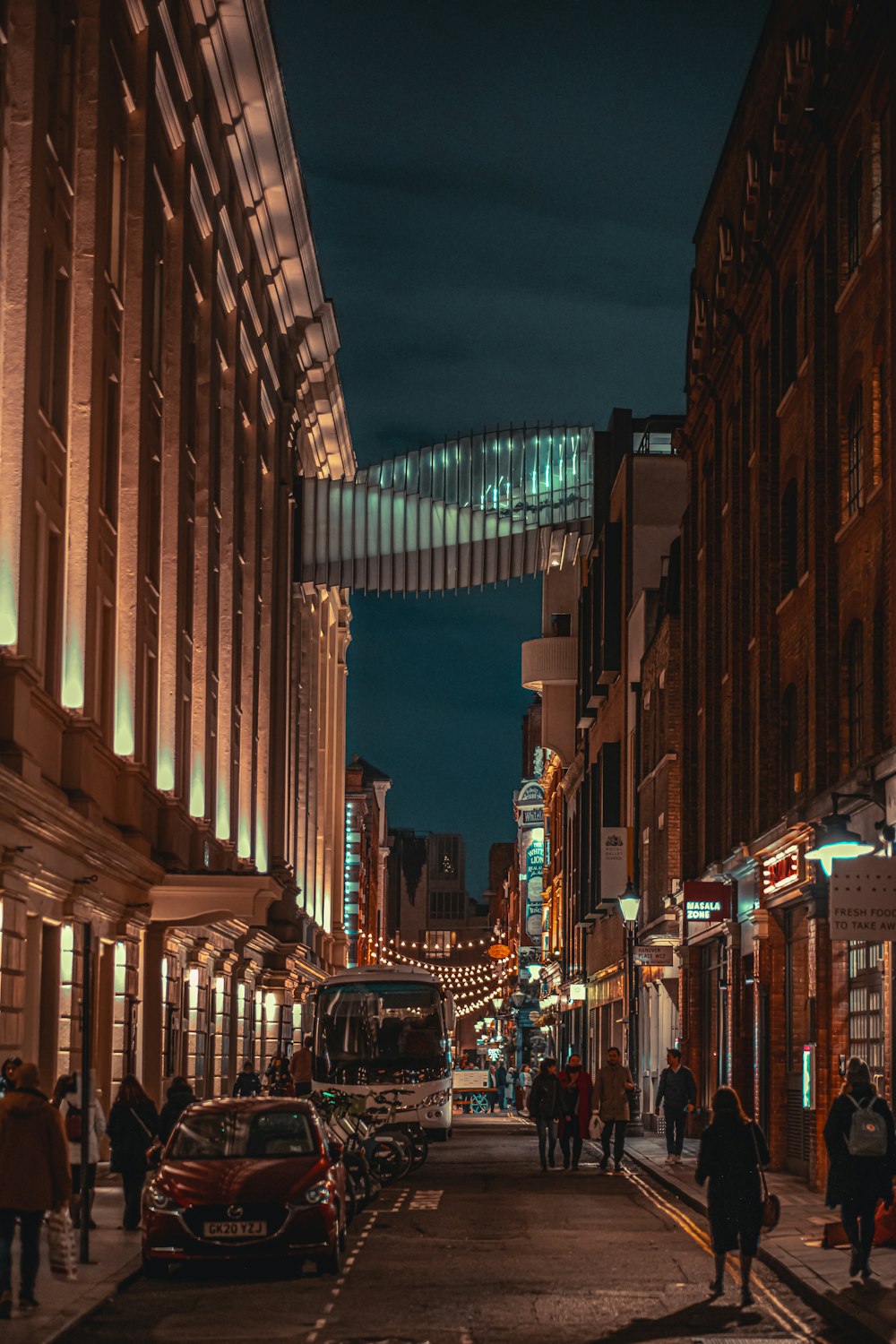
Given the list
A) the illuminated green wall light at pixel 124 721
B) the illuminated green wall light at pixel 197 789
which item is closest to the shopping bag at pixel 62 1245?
the illuminated green wall light at pixel 124 721

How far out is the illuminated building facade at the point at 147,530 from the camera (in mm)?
23516

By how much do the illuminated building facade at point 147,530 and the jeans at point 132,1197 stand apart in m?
2.52

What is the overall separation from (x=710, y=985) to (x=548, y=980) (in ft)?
181

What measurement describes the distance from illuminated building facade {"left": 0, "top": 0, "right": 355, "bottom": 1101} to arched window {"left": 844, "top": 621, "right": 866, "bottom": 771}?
994 centimetres

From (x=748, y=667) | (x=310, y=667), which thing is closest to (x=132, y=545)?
(x=748, y=667)

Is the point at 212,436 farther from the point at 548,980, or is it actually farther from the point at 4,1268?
the point at 548,980

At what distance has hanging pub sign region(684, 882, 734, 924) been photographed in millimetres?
34969

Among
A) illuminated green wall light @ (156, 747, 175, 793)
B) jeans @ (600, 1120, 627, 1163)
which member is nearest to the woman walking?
jeans @ (600, 1120, 627, 1163)

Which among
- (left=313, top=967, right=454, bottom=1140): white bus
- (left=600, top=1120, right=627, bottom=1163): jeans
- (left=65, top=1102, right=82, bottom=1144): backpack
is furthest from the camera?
(left=313, top=967, right=454, bottom=1140): white bus

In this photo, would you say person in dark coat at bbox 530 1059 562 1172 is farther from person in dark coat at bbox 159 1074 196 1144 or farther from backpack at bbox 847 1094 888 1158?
backpack at bbox 847 1094 888 1158

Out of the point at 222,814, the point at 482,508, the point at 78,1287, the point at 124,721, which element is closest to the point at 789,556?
the point at 124,721

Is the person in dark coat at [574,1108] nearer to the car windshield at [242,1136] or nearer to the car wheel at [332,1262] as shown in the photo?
the car windshield at [242,1136]

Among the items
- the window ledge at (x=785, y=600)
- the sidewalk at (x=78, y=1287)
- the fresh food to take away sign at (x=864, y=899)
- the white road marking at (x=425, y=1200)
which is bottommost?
the white road marking at (x=425, y=1200)

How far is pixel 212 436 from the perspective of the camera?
137 feet
